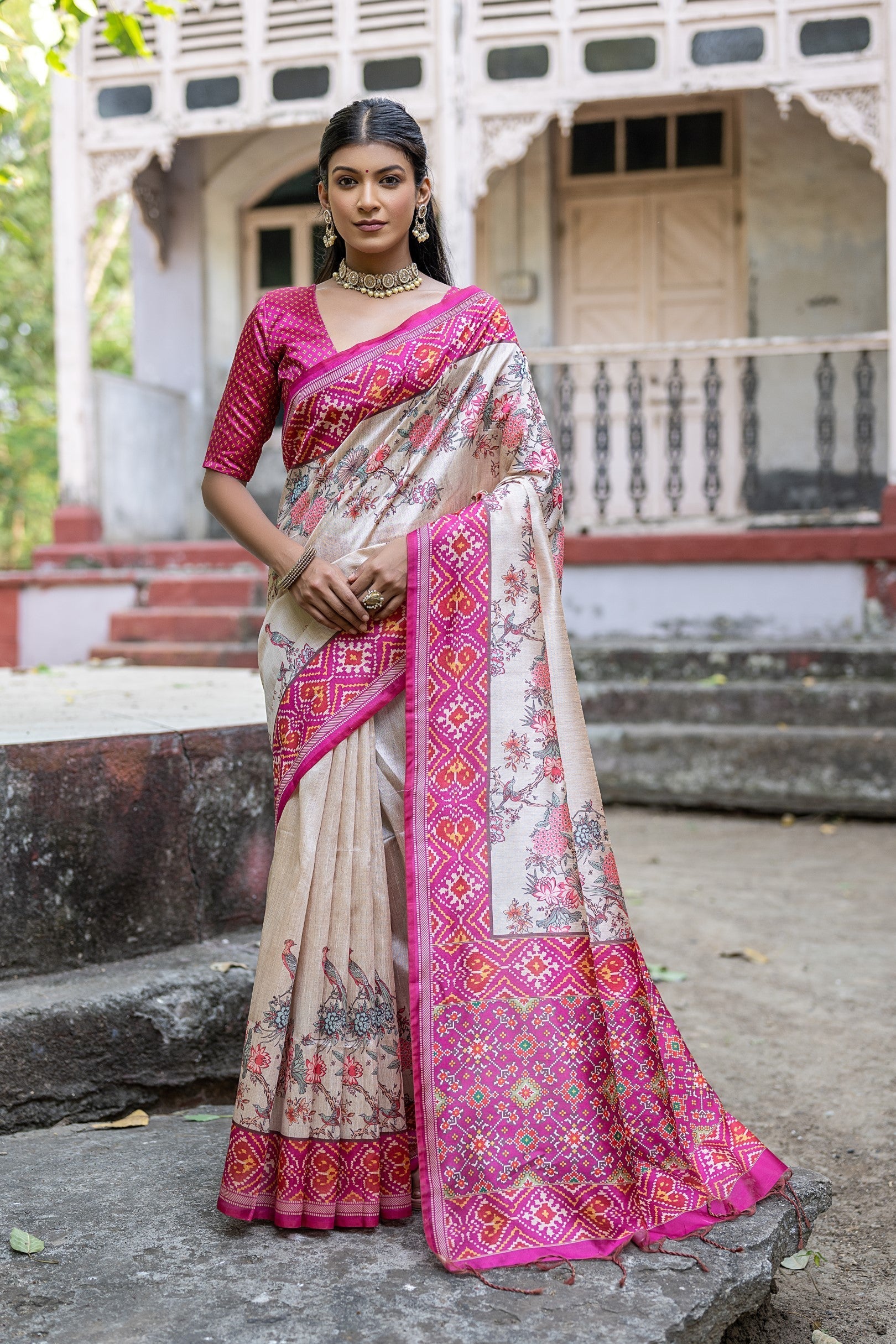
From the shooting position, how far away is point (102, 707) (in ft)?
10.9

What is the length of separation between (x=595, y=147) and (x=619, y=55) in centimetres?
165

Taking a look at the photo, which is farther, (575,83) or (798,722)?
(575,83)

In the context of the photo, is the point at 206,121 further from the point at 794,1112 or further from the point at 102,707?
the point at 794,1112

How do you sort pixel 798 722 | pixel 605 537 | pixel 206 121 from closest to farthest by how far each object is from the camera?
pixel 798 722, pixel 605 537, pixel 206 121

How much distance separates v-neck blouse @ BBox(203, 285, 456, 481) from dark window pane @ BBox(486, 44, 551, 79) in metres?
6.06

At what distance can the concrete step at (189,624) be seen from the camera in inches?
289

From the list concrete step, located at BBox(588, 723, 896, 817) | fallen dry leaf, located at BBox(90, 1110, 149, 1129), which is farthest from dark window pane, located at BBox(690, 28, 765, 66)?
fallen dry leaf, located at BBox(90, 1110, 149, 1129)

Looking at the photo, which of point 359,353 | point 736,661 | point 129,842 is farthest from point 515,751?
point 736,661

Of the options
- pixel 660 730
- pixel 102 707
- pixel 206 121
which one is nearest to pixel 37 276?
pixel 206 121

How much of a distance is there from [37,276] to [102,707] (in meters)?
14.4

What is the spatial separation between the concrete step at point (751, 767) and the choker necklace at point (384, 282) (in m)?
4.25

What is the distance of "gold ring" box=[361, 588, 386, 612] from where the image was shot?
1898 millimetres

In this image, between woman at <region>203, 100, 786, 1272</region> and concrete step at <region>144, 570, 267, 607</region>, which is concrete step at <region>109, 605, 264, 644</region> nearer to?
concrete step at <region>144, 570, 267, 607</region>

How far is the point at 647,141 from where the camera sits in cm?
879
